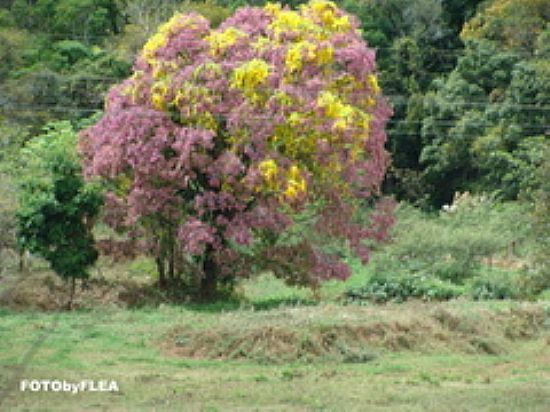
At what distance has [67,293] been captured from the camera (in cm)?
2231

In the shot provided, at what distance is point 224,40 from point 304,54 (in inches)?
67.1

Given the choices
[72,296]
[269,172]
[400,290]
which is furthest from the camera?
[400,290]

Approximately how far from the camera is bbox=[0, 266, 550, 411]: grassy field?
1336cm

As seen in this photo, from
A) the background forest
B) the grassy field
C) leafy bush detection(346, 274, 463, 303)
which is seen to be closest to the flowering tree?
the grassy field

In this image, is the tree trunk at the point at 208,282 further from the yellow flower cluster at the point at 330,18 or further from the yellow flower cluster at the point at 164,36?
the yellow flower cluster at the point at 330,18

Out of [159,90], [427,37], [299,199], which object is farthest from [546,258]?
[427,37]

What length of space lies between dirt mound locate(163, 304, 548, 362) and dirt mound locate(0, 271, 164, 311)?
14.8ft

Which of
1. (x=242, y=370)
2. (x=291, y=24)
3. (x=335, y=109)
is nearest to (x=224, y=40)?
(x=291, y=24)

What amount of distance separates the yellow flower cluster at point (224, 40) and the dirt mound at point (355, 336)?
6.30m

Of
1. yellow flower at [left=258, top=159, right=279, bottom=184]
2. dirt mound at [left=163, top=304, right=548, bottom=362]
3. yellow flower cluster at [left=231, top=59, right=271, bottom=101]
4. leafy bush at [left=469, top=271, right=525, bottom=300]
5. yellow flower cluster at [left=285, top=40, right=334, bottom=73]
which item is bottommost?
leafy bush at [left=469, top=271, right=525, bottom=300]

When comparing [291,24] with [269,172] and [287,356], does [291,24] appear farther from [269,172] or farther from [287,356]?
[287,356]

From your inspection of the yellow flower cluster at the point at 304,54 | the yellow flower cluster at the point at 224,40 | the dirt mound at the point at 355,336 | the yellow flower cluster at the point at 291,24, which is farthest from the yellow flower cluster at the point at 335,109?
the dirt mound at the point at 355,336

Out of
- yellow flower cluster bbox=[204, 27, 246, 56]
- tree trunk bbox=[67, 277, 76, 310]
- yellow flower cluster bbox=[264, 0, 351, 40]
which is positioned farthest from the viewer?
yellow flower cluster bbox=[264, 0, 351, 40]

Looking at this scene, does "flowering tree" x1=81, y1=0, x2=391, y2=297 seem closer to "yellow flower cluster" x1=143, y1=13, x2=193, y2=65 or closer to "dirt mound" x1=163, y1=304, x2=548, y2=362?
"yellow flower cluster" x1=143, y1=13, x2=193, y2=65
